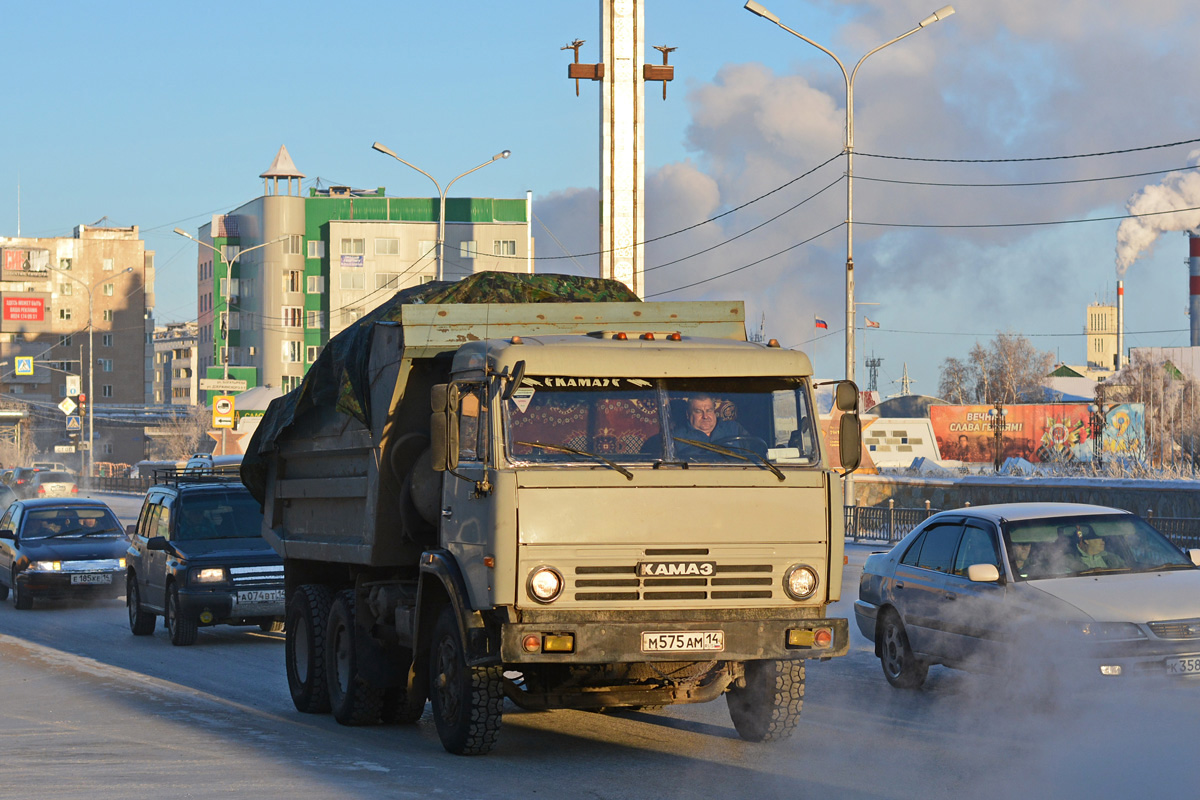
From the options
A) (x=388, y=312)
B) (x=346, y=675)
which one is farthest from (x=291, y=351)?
(x=388, y=312)

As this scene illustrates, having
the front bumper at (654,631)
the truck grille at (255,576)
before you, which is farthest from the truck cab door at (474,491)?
the truck grille at (255,576)

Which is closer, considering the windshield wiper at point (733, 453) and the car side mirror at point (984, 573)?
the windshield wiper at point (733, 453)

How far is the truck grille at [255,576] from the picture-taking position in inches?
620

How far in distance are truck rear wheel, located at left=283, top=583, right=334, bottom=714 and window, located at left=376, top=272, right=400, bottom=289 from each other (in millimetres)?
102632

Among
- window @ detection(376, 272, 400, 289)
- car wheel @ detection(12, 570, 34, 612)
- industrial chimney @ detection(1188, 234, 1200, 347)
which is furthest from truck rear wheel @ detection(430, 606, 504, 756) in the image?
window @ detection(376, 272, 400, 289)

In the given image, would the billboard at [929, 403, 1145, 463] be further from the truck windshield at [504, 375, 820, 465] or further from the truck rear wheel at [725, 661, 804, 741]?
the truck windshield at [504, 375, 820, 465]

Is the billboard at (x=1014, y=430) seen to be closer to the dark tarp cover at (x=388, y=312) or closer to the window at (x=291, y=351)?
the window at (x=291, y=351)

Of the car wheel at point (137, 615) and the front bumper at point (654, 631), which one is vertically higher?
Result: the front bumper at point (654, 631)

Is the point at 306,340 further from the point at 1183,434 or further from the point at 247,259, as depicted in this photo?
the point at 1183,434

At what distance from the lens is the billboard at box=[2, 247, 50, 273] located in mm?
146000

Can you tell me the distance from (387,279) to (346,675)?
344 ft

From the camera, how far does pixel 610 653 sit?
25.8 ft

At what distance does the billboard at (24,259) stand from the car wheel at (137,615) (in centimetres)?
13769

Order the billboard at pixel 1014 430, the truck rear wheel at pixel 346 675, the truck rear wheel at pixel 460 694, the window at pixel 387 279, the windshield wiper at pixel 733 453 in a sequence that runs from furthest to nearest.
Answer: the window at pixel 387 279
the billboard at pixel 1014 430
the truck rear wheel at pixel 346 675
the truck rear wheel at pixel 460 694
the windshield wiper at pixel 733 453
